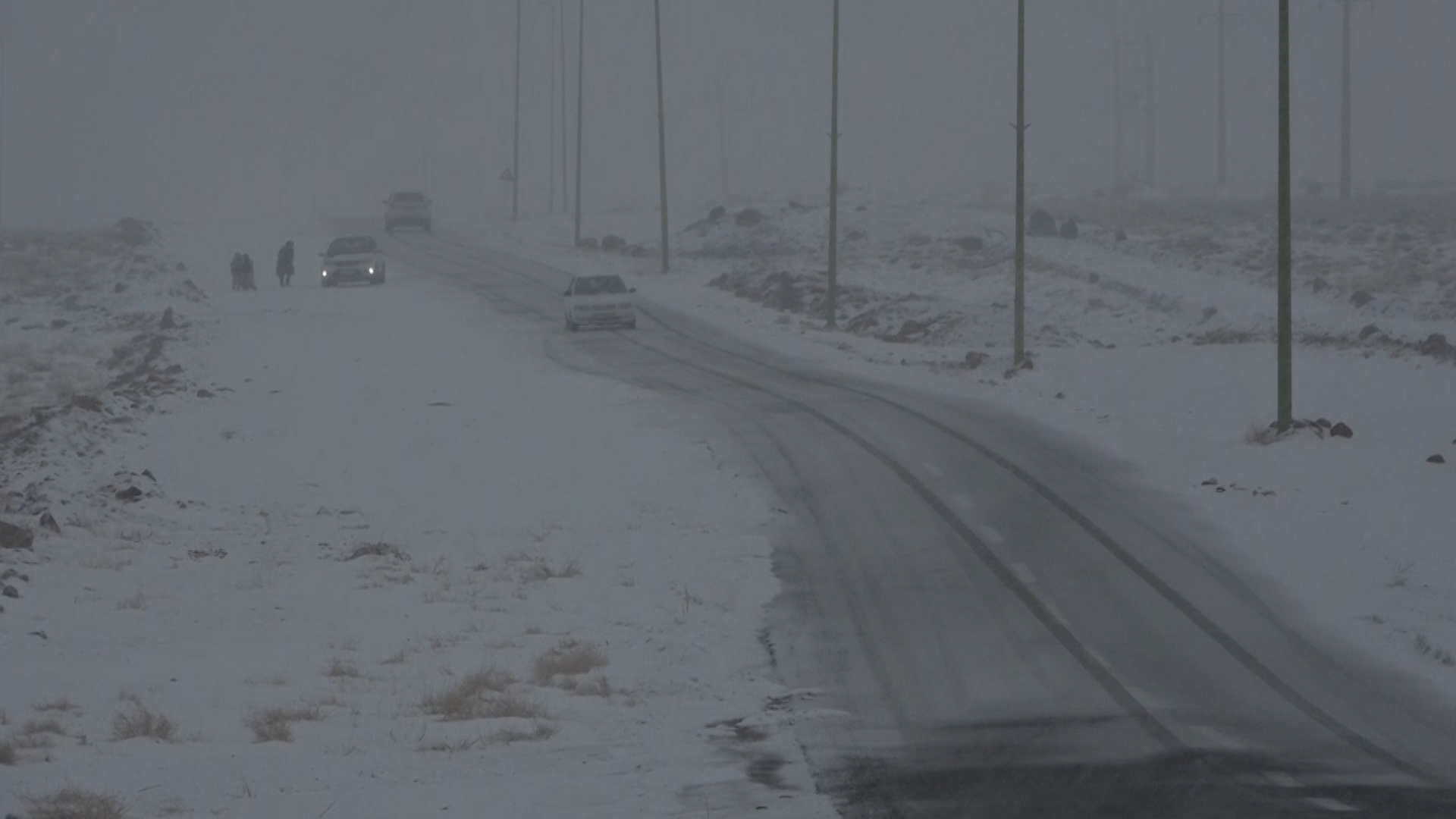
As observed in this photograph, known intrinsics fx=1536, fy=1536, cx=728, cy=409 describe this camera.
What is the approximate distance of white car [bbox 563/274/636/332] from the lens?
40156mm

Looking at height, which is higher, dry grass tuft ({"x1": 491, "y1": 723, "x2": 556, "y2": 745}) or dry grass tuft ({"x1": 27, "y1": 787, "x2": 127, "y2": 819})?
dry grass tuft ({"x1": 27, "y1": 787, "x2": 127, "y2": 819})

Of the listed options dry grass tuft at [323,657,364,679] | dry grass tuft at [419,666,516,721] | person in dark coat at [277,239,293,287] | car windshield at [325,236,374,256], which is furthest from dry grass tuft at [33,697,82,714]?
person in dark coat at [277,239,293,287]

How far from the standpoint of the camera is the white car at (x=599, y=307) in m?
40.2

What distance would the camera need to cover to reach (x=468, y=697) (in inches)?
426

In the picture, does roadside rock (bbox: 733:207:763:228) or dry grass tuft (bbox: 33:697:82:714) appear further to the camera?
Result: roadside rock (bbox: 733:207:763:228)

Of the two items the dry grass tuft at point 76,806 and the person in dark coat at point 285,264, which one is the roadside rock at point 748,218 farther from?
the dry grass tuft at point 76,806

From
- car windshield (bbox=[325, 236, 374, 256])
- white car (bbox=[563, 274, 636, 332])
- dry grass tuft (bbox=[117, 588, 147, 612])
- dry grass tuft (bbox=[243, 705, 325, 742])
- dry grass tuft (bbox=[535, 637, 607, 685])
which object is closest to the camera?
dry grass tuft (bbox=[243, 705, 325, 742])

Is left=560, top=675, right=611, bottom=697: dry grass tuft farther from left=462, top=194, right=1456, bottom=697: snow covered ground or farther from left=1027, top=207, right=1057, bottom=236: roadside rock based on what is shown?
left=1027, top=207, right=1057, bottom=236: roadside rock

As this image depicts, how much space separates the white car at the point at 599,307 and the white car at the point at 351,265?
43.7ft

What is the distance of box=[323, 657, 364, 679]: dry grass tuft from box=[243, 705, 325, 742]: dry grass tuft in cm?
95

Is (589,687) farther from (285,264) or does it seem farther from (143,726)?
(285,264)

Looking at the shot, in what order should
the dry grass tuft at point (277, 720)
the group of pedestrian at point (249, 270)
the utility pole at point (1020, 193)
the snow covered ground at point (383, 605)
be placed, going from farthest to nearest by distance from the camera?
the group of pedestrian at point (249, 270) < the utility pole at point (1020, 193) < the dry grass tuft at point (277, 720) < the snow covered ground at point (383, 605)

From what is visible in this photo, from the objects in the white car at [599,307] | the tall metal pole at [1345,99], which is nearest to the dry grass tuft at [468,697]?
the white car at [599,307]

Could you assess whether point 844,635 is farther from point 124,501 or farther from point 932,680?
point 124,501
